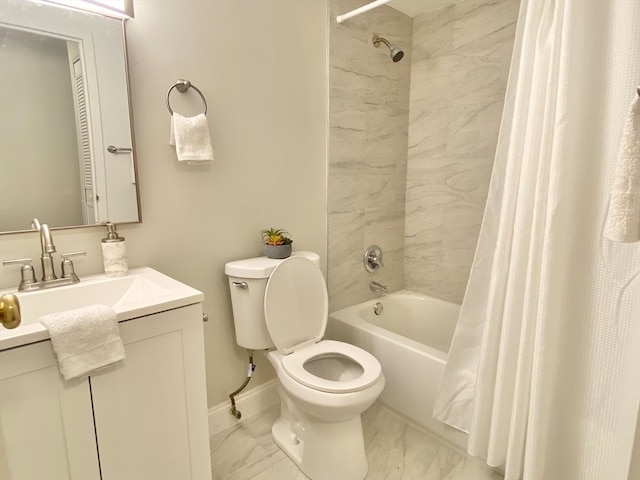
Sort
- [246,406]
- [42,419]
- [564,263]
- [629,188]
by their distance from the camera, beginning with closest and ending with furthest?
[629,188] → [42,419] → [564,263] → [246,406]

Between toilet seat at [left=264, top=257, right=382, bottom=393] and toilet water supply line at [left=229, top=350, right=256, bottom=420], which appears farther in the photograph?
toilet water supply line at [left=229, top=350, right=256, bottom=420]

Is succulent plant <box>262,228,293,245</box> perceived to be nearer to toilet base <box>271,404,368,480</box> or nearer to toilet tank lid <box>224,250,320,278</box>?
toilet tank lid <box>224,250,320,278</box>

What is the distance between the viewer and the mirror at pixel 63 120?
120 centimetres

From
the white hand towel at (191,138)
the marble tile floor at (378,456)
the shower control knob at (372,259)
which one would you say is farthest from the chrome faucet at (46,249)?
the shower control knob at (372,259)

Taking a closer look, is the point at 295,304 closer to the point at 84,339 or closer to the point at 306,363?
the point at 306,363

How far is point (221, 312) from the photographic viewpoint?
1.77 metres

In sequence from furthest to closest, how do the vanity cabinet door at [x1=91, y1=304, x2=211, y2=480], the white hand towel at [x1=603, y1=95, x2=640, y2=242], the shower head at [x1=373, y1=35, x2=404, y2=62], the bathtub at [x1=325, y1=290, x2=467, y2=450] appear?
the shower head at [x1=373, y1=35, x2=404, y2=62]
the bathtub at [x1=325, y1=290, x2=467, y2=450]
the vanity cabinet door at [x1=91, y1=304, x2=211, y2=480]
the white hand towel at [x1=603, y1=95, x2=640, y2=242]

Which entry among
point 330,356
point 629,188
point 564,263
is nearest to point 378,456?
point 330,356

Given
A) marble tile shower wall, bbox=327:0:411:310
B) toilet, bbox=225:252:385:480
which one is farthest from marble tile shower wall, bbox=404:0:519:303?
toilet, bbox=225:252:385:480

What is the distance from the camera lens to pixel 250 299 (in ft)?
5.38

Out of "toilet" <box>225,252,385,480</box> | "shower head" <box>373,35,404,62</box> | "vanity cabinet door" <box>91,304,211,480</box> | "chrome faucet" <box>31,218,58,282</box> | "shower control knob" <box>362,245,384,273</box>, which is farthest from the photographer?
"shower control knob" <box>362,245,384,273</box>

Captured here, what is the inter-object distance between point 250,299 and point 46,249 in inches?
30.2

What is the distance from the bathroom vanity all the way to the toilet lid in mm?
476

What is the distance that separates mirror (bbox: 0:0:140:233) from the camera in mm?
1199
